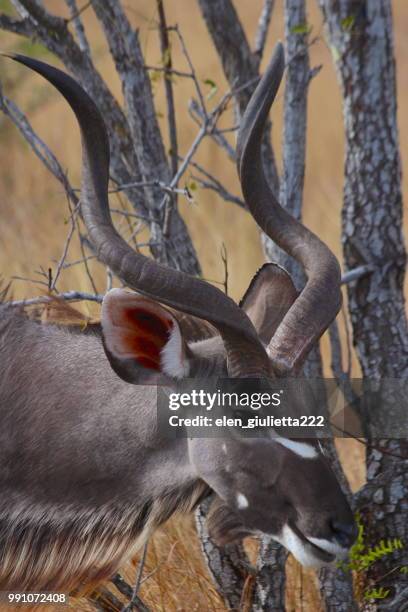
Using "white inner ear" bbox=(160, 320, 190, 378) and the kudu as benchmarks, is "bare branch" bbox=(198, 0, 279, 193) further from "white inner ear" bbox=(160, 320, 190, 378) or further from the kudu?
"white inner ear" bbox=(160, 320, 190, 378)

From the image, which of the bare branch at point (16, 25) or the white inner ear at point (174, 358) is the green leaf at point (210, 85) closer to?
the bare branch at point (16, 25)

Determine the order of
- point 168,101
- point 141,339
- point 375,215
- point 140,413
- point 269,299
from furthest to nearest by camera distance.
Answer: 1. point 168,101
2. point 375,215
3. point 269,299
4. point 140,413
5. point 141,339

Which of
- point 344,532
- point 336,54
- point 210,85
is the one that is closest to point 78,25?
point 210,85

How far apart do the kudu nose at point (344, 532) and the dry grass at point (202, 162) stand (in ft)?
5.81

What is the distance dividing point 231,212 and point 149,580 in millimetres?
6139

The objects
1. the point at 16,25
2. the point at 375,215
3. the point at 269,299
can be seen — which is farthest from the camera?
the point at 16,25

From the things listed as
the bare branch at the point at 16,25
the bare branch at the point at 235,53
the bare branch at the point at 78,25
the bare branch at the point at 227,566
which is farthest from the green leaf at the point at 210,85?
the bare branch at the point at 227,566

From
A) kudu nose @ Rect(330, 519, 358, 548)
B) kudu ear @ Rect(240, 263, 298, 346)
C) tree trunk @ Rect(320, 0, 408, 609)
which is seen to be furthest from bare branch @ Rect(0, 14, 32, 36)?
kudu nose @ Rect(330, 519, 358, 548)

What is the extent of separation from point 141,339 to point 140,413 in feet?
0.82

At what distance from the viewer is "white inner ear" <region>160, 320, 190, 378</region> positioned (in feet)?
9.63

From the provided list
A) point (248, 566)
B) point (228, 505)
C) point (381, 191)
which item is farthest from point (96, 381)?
point (381, 191)

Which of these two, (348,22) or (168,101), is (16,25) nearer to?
(168,101)

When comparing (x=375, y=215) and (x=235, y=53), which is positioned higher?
(x=235, y=53)

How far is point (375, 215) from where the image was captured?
3.96 metres
